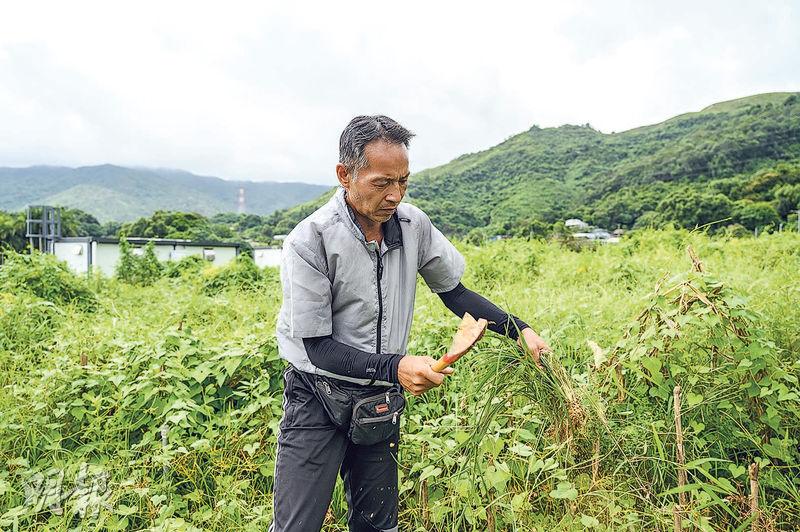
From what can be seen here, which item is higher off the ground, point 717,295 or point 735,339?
point 717,295

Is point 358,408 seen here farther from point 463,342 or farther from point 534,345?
point 534,345

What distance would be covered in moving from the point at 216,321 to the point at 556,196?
129 ft

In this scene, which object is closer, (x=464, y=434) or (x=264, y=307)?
(x=464, y=434)

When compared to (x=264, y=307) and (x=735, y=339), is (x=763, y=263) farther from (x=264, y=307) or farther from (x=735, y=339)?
(x=264, y=307)

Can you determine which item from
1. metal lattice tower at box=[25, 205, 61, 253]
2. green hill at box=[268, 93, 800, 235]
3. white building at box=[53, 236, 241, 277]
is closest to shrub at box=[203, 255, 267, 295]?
green hill at box=[268, 93, 800, 235]

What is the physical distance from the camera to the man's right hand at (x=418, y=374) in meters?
1.46

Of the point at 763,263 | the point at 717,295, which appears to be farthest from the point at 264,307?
the point at 763,263

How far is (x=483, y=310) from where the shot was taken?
199 centimetres

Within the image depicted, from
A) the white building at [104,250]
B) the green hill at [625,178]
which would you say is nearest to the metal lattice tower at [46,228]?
the white building at [104,250]

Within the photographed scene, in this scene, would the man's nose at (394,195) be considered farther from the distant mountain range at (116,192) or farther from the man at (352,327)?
the distant mountain range at (116,192)

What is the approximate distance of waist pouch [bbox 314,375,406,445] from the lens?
1.71 m

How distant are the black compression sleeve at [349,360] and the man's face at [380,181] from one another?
0.41m

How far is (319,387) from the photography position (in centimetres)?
173

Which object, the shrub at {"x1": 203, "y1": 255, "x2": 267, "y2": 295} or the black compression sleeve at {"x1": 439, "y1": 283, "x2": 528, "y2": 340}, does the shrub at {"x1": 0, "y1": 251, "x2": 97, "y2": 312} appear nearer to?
the shrub at {"x1": 203, "y1": 255, "x2": 267, "y2": 295}
